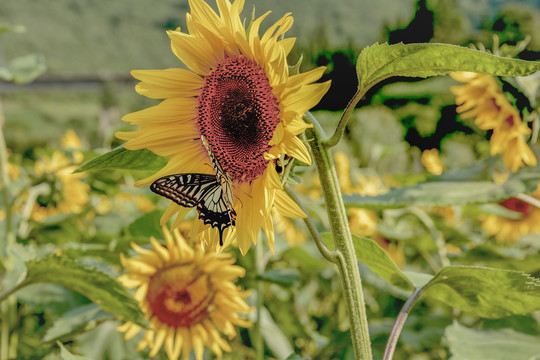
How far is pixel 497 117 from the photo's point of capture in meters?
0.92

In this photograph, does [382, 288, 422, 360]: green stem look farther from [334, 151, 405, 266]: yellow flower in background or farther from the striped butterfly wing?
[334, 151, 405, 266]: yellow flower in background

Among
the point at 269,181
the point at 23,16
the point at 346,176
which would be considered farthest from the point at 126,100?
the point at 269,181

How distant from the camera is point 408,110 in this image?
32.3 ft

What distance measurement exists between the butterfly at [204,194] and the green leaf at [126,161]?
1.9 inches

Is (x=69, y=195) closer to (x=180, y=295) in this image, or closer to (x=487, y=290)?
A: (x=180, y=295)

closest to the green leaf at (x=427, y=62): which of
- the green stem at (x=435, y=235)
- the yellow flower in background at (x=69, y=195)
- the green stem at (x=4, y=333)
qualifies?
the green stem at (x=435, y=235)

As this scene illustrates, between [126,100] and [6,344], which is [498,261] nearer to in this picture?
[6,344]

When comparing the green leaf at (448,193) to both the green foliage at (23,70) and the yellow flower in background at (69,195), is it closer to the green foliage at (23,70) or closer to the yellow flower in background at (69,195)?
the green foliage at (23,70)

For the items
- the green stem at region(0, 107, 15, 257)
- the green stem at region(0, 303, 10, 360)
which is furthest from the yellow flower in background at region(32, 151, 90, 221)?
the green stem at region(0, 303, 10, 360)

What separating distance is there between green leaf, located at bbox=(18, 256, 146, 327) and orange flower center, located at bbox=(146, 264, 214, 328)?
0.88 feet

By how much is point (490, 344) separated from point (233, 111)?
1.50ft

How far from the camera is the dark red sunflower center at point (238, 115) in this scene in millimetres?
507

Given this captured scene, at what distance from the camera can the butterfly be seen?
0.47 metres

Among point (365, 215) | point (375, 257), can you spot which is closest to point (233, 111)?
point (375, 257)
